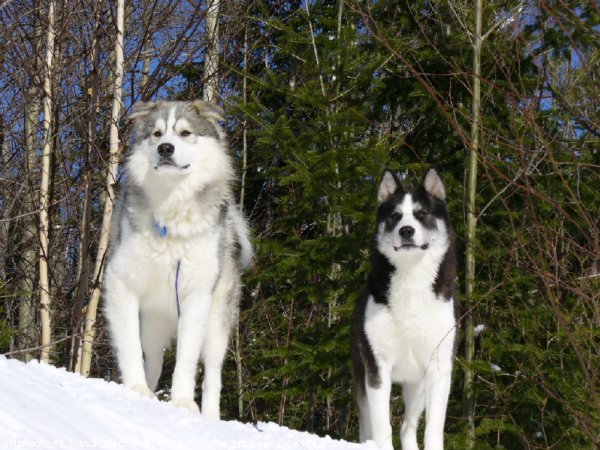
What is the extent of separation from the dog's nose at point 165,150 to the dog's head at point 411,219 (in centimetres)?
168

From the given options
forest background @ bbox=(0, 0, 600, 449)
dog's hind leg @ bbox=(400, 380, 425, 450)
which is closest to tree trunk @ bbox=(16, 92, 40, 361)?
forest background @ bbox=(0, 0, 600, 449)

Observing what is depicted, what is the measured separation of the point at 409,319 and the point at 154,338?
1900 millimetres

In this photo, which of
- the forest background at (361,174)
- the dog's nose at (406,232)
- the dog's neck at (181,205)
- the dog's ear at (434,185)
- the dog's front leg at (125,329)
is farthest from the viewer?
the forest background at (361,174)

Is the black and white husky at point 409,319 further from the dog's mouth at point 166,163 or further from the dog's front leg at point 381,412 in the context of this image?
the dog's mouth at point 166,163

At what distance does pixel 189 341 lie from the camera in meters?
5.23

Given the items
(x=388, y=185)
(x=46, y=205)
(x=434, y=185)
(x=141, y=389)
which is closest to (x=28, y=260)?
(x=46, y=205)

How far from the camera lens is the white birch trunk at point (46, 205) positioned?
6.91 metres

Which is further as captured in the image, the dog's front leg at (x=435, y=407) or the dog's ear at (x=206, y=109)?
the dog's ear at (x=206, y=109)

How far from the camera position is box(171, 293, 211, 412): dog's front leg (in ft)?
17.1

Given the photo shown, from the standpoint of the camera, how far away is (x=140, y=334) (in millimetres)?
5719

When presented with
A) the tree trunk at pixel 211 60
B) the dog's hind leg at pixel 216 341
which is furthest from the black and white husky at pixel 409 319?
the tree trunk at pixel 211 60

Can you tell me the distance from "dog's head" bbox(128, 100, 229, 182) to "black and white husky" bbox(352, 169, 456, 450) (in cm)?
141

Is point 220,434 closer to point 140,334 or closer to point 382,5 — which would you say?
point 140,334

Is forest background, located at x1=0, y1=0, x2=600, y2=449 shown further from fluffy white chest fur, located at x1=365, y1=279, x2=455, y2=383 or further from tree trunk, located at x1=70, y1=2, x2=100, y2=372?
fluffy white chest fur, located at x1=365, y1=279, x2=455, y2=383
